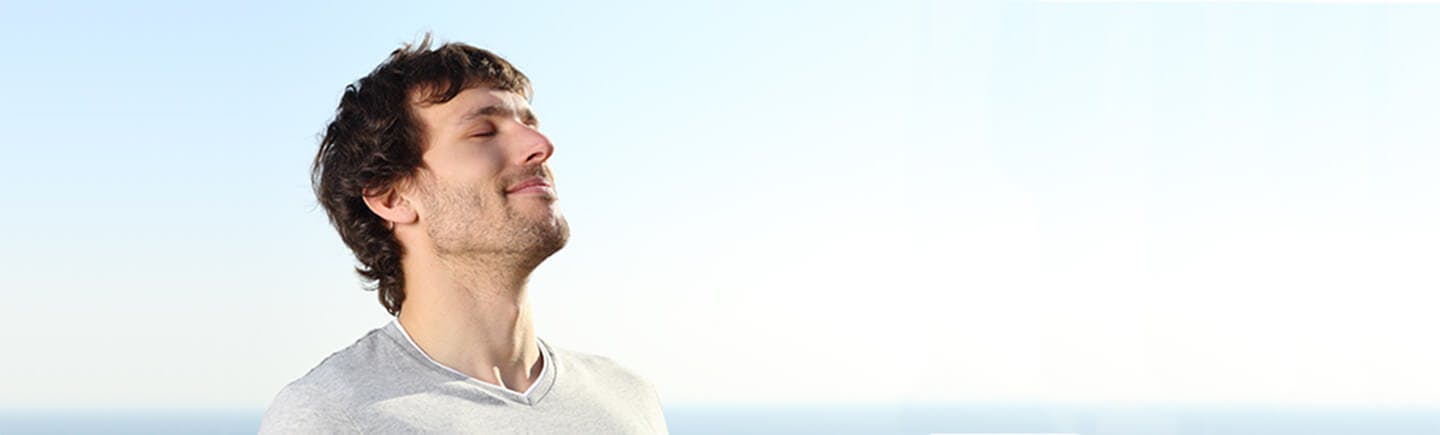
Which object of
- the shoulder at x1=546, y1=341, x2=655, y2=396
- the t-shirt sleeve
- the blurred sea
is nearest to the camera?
the t-shirt sleeve

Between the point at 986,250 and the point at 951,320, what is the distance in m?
2.03

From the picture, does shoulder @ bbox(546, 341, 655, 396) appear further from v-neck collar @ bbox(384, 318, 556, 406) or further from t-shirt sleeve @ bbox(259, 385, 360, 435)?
t-shirt sleeve @ bbox(259, 385, 360, 435)

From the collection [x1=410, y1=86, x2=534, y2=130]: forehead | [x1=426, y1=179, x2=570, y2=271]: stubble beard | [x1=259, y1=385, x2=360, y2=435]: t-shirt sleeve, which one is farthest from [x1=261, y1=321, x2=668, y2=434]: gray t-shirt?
[x1=410, y1=86, x2=534, y2=130]: forehead

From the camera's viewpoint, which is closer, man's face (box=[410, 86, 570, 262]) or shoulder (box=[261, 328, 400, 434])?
shoulder (box=[261, 328, 400, 434])

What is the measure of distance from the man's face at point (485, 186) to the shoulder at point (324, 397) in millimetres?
163

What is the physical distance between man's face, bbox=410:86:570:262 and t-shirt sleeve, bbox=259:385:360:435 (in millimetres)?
230

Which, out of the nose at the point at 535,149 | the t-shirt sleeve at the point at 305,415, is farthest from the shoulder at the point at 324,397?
the nose at the point at 535,149

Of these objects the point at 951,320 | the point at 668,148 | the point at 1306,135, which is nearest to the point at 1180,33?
the point at 1306,135

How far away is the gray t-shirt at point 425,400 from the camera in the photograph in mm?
1315

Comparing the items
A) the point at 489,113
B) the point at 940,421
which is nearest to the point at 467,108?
the point at 489,113

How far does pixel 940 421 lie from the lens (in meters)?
17.3

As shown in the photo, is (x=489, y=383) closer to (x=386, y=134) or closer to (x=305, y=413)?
(x=305, y=413)

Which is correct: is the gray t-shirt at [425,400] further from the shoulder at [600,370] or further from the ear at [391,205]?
the ear at [391,205]

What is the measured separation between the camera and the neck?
146 centimetres
